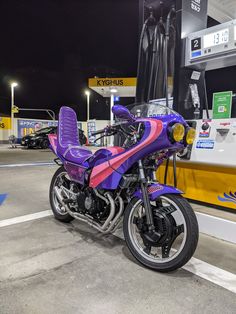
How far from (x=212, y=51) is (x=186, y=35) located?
567 millimetres

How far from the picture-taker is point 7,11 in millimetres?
15523

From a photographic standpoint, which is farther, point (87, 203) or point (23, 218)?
point (23, 218)

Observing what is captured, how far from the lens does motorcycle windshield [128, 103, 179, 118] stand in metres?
2.44

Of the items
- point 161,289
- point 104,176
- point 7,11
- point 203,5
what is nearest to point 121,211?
point 104,176

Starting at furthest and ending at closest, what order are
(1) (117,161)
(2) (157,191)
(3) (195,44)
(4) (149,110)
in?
(3) (195,44)
(4) (149,110)
(1) (117,161)
(2) (157,191)

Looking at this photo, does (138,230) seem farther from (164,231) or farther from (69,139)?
(69,139)

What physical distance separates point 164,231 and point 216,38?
8.17ft

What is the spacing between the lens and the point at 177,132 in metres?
2.00

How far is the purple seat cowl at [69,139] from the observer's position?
2.84m

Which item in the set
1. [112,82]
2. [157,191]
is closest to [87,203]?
[157,191]

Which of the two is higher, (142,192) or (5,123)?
(5,123)

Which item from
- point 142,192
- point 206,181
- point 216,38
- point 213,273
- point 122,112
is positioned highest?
point 216,38

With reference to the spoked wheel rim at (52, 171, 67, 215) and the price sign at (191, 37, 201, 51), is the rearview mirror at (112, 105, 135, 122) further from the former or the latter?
the price sign at (191, 37, 201, 51)

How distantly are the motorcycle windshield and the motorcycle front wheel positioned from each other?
79 centimetres
